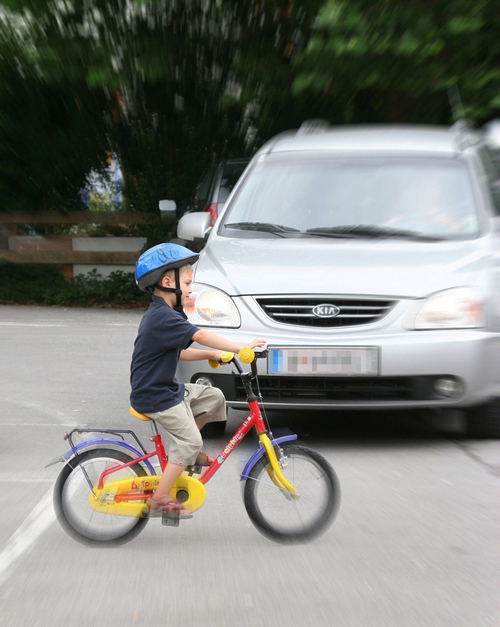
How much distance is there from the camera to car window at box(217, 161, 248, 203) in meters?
12.4

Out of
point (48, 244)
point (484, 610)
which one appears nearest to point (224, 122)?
point (48, 244)

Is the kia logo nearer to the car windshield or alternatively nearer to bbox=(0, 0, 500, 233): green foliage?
the car windshield

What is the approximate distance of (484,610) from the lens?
359 centimetres

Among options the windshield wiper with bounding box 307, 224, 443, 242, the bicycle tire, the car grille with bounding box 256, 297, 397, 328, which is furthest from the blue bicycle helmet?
the windshield wiper with bounding box 307, 224, 443, 242

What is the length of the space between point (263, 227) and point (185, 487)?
301 centimetres

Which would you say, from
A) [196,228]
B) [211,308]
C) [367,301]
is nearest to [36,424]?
[211,308]

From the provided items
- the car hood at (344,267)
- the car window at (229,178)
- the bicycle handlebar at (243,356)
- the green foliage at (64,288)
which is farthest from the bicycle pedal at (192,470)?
the green foliage at (64,288)

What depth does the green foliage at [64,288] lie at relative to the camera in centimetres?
1588

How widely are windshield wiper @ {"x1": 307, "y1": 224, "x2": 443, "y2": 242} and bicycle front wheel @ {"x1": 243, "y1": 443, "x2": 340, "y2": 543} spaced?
8.59ft

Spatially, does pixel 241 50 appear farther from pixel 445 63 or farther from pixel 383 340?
pixel 383 340

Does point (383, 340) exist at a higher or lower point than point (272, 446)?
higher

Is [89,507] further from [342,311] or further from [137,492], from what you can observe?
[342,311]

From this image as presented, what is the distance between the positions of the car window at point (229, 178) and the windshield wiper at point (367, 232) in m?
5.60

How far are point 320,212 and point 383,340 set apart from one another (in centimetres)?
145
